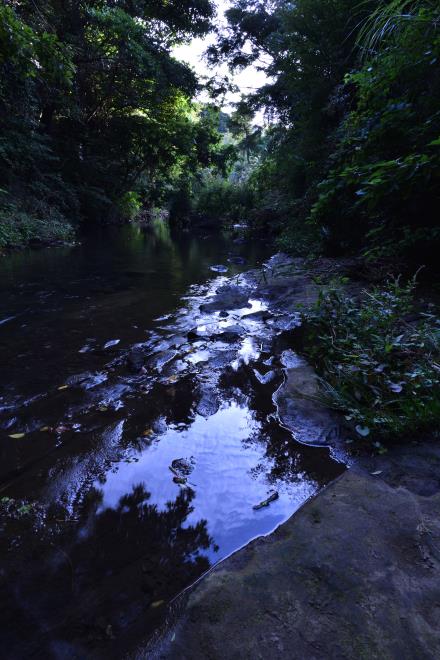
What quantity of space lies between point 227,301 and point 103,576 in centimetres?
481

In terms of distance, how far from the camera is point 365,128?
4566 millimetres

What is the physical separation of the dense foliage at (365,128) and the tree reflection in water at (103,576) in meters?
3.14

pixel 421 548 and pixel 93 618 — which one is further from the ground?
pixel 421 548

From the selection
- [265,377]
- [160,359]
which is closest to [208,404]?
[265,377]

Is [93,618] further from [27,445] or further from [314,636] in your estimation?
[27,445]

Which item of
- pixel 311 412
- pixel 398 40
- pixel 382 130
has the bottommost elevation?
pixel 311 412

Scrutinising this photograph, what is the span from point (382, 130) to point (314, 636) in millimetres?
4551

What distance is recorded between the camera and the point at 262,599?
1386 mm

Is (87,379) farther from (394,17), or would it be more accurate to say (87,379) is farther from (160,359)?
(394,17)

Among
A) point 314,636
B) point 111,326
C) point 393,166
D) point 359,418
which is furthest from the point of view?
point 111,326

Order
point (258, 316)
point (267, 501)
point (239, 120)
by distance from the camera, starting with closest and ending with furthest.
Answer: point (267, 501) → point (258, 316) → point (239, 120)

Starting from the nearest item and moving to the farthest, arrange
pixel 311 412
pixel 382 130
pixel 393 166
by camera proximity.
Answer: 1. pixel 311 412
2. pixel 393 166
3. pixel 382 130

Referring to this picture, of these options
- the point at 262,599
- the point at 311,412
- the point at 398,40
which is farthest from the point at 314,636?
the point at 398,40

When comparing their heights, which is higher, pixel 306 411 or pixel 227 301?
pixel 227 301
